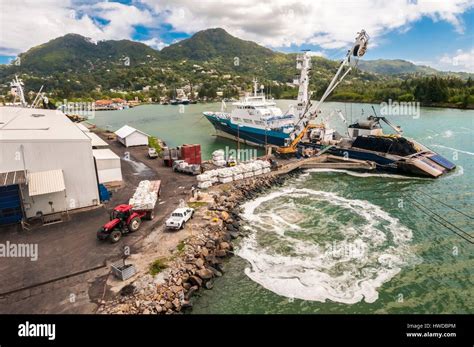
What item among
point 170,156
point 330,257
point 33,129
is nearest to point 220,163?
point 170,156

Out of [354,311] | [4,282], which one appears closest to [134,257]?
[4,282]

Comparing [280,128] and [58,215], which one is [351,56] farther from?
[58,215]

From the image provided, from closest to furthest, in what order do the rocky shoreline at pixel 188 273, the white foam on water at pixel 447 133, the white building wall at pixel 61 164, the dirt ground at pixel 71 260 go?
the dirt ground at pixel 71 260 < the rocky shoreline at pixel 188 273 < the white building wall at pixel 61 164 < the white foam on water at pixel 447 133

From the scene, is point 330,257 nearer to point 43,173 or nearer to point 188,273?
point 188,273

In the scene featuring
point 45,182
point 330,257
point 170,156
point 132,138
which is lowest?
point 330,257

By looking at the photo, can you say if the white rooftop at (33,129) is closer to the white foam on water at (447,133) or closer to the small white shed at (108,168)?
the small white shed at (108,168)

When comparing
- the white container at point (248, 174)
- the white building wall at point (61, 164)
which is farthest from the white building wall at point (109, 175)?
the white container at point (248, 174)
